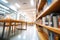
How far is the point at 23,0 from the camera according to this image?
8.59 meters

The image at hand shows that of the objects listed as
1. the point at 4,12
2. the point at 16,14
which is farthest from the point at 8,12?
the point at 16,14

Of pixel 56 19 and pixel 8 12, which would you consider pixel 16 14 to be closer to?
pixel 8 12

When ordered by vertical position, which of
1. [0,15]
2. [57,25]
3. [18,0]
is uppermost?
[18,0]

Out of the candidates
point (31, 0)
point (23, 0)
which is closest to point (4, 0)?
point (23, 0)

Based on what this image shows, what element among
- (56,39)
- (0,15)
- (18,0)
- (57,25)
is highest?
(18,0)

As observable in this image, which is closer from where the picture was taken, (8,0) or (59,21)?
(59,21)

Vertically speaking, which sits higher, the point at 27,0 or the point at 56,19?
the point at 27,0

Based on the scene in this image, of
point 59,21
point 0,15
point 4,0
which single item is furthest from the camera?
point 0,15

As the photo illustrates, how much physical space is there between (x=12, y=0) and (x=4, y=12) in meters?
4.36

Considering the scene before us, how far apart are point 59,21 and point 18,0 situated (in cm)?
790

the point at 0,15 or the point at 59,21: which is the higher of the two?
the point at 0,15

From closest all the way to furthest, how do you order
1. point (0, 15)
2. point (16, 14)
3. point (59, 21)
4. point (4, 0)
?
point (59, 21)
point (4, 0)
point (0, 15)
point (16, 14)

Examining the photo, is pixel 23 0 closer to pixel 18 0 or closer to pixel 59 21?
pixel 18 0

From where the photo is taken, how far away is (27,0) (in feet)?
28.1
